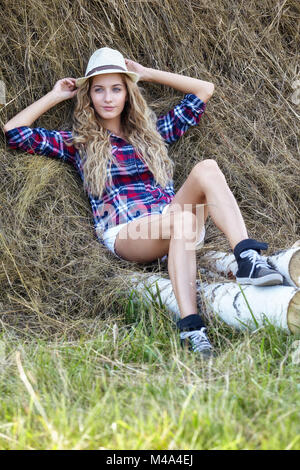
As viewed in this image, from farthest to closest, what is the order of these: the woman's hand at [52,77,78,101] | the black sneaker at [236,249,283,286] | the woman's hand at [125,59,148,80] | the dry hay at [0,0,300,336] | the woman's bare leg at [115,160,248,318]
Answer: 1. the woman's hand at [125,59,148,80]
2. the woman's hand at [52,77,78,101]
3. the dry hay at [0,0,300,336]
4. the woman's bare leg at [115,160,248,318]
5. the black sneaker at [236,249,283,286]

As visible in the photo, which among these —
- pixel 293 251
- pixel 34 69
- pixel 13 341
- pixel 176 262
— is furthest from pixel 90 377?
pixel 34 69

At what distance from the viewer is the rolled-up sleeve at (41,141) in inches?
148

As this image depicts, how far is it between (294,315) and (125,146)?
163cm

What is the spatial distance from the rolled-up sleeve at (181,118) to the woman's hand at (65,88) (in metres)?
0.57

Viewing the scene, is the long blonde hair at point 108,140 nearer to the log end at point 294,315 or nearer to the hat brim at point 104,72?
the hat brim at point 104,72

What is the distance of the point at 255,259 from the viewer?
2.90 meters

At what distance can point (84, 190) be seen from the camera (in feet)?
12.9

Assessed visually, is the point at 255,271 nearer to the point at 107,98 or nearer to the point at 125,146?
the point at 125,146

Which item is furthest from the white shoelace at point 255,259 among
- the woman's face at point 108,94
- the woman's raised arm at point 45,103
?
the woman's raised arm at point 45,103

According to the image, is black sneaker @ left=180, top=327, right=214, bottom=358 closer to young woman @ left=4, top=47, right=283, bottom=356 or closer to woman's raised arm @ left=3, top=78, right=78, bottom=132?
young woman @ left=4, top=47, right=283, bottom=356

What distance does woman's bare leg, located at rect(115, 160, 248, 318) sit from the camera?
306 centimetres

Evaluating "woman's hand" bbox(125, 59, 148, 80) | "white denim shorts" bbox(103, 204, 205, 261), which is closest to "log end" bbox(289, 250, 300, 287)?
"white denim shorts" bbox(103, 204, 205, 261)

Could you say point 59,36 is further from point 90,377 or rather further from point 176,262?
point 90,377
